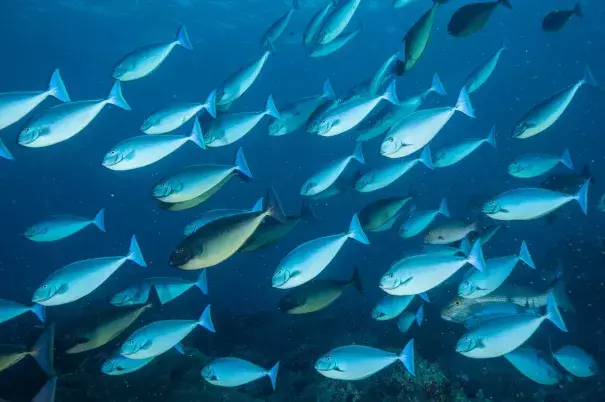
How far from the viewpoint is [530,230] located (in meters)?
Answer: 17.8

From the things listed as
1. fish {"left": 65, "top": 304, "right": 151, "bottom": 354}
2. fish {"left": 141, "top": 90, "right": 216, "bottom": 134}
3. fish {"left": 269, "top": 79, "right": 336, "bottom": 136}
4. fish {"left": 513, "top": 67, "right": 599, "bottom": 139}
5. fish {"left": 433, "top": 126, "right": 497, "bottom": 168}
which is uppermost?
fish {"left": 141, "top": 90, "right": 216, "bottom": 134}

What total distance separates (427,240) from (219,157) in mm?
17531

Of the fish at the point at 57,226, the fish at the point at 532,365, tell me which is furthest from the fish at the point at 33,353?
the fish at the point at 532,365

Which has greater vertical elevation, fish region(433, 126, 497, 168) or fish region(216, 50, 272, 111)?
fish region(216, 50, 272, 111)

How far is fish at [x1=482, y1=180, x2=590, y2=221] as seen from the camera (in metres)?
3.92

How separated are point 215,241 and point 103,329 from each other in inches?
78.9

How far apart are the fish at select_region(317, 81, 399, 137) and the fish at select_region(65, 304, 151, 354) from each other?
272 centimetres

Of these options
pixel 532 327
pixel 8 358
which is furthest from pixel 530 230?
pixel 8 358

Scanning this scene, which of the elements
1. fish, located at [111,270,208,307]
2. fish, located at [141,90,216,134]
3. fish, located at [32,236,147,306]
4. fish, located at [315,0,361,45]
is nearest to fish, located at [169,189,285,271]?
fish, located at [32,236,147,306]

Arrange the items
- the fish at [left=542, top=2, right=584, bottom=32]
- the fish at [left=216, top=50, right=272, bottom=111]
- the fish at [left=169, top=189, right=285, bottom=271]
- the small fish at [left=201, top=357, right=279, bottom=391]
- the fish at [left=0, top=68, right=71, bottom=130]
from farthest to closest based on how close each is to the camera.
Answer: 1. the fish at [left=542, top=2, right=584, bottom=32]
2. the fish at [left=216, top=50, right=272, bottom=111]
3. the small fish at [left=201, top=357, right=279, bottom=391]
4. the fish at [left=0, top=68, right=71, bottom=130]
5. the fish at [left=169, top=189, right=285, bottom=271]

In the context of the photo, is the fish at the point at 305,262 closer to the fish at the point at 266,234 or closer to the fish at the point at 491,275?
the fish at the point at 266,234

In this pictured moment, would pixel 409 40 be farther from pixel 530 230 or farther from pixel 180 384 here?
pixel 530 230

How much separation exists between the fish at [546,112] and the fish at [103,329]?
4.55 meters

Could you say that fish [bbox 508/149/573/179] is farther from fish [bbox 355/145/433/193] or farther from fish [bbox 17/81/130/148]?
fish [bbox 17/81/130/148]
